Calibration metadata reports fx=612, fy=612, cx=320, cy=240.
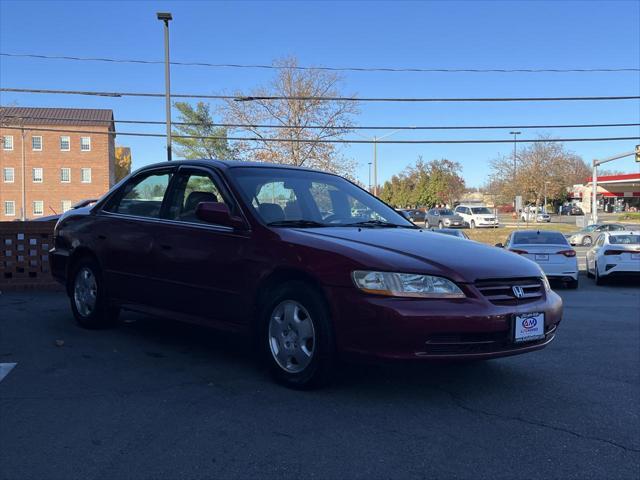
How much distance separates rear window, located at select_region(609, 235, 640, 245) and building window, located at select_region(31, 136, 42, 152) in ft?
196

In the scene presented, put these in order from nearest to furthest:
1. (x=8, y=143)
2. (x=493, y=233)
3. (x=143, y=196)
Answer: (x=143, y=196)
(x=493, y=233)
(x=8, y=143)

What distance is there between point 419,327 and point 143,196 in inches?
132

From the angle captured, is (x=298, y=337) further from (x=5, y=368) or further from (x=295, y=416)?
(x=5, y=368)

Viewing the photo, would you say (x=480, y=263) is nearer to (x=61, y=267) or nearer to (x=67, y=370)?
(x=67, y=370)

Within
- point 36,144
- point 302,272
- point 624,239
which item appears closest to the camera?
point 302,272

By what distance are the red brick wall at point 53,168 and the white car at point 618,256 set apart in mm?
55267

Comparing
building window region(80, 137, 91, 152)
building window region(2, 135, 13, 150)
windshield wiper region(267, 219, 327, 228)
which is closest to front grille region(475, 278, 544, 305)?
windshield wiper region(267, 219, 327, 228)

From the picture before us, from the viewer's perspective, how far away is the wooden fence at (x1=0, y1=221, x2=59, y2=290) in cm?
973

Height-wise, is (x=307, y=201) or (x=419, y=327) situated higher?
(x=307, y=201)

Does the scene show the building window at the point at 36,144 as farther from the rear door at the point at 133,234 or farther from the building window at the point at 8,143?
the rear door at the point at 133,234

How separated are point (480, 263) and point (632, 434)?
139 cm

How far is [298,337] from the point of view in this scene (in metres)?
4.32

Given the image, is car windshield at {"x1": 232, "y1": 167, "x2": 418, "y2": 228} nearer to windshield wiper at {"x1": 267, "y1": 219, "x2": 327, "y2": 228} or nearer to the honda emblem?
windshield wiper at {"x1": 267, "y1": 219, "x2": 327, "y2": 228}

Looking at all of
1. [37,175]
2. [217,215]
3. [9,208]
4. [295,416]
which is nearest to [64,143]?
[37,175]
